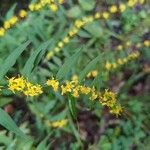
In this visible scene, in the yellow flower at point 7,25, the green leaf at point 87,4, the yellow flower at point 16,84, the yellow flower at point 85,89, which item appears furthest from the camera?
the green leaf at point 87,4

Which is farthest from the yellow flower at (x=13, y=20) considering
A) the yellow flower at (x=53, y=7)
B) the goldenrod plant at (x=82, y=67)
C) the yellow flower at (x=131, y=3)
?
the yellow flower at (x=131, y=3)

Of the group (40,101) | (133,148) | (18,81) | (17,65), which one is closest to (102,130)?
(133,148)

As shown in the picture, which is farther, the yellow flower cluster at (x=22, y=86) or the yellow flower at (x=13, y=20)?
the yellow flower at (x=13, y=20)

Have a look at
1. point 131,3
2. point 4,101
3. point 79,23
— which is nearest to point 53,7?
point 79,23

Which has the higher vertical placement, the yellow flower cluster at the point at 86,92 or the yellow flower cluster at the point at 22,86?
the yellow flower cluster at the point at 22,86

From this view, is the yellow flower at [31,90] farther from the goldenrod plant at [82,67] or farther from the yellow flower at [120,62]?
the yellow flower at [120,62]

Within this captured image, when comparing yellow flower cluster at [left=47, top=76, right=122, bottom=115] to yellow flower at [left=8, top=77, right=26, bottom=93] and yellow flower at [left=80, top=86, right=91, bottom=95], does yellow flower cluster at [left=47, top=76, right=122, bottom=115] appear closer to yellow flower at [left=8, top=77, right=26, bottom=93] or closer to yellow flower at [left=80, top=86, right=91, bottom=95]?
yellow flower at [left=80, top=86, right=91, bottom=95]

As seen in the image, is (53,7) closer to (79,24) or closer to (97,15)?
(79,24)

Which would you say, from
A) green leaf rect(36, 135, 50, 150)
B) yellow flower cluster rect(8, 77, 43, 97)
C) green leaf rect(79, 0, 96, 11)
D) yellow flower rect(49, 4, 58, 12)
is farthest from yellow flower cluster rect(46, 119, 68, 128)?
yellow flower cluster rect(8, 77, 43, 97)
